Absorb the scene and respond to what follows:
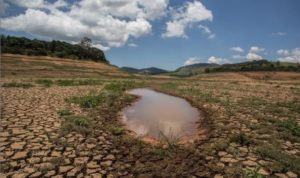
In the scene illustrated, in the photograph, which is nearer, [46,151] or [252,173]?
[252,173]

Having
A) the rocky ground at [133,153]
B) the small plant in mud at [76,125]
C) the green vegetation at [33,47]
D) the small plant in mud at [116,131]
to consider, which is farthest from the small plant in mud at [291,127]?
the green vegetation at [33,47]

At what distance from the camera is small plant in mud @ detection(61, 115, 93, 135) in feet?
21.0

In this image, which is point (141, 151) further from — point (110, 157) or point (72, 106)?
point (72, 106)

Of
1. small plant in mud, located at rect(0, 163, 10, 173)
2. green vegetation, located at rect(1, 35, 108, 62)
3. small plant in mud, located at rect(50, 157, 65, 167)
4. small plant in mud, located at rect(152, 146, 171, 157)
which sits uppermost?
green vegetation, located at rect(1, 35, 108, 62)

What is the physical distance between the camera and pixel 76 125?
22.5 feet

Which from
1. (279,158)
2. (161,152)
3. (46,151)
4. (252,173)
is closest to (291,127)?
(279,158)

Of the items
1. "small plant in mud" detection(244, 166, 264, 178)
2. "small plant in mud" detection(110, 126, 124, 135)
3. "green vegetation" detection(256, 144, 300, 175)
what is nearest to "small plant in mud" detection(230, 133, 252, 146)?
"green vegetation" detection(256, 144, 300, 175)

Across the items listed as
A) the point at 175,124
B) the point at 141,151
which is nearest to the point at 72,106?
the point at 175,124

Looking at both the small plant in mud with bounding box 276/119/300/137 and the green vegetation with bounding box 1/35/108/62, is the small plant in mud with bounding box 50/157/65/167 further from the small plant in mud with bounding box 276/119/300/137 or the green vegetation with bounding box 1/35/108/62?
the green vegetation with bounding box 1/35/108/62

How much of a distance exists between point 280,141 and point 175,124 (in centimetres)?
357

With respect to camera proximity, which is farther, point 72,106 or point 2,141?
point 72,106

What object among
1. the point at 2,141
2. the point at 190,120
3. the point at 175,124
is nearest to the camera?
the point at 2,141

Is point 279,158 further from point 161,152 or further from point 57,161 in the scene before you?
point 57,161

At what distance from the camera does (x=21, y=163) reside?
171 inches
